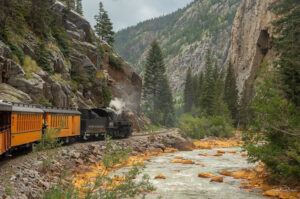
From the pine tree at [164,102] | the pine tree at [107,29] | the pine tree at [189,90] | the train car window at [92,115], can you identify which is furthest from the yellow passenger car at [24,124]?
the pine tree at [189,90]

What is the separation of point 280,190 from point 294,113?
4.16 meters

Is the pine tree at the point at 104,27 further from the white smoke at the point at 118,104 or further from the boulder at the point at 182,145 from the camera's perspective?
the boulder at the point at 182,145

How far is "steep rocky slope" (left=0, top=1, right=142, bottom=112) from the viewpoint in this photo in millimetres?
26266

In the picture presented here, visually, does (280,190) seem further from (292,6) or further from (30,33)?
(30,33)

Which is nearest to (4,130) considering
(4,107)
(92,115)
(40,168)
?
(4,107)

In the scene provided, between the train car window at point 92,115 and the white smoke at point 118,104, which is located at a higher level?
the white smoke at point 118,104

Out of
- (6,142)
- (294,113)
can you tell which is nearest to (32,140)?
(6,142)

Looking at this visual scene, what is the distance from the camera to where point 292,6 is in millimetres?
26969

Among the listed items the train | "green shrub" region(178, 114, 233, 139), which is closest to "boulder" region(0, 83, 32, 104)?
the train

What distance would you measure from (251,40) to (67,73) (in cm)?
6746

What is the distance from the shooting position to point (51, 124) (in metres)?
20.3

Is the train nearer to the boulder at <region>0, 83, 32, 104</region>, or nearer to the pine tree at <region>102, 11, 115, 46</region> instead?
the boulder at <region>0, 83, 32, 104</region>

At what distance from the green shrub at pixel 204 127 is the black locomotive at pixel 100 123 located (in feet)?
62.7

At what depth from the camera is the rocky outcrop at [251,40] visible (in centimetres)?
7731
